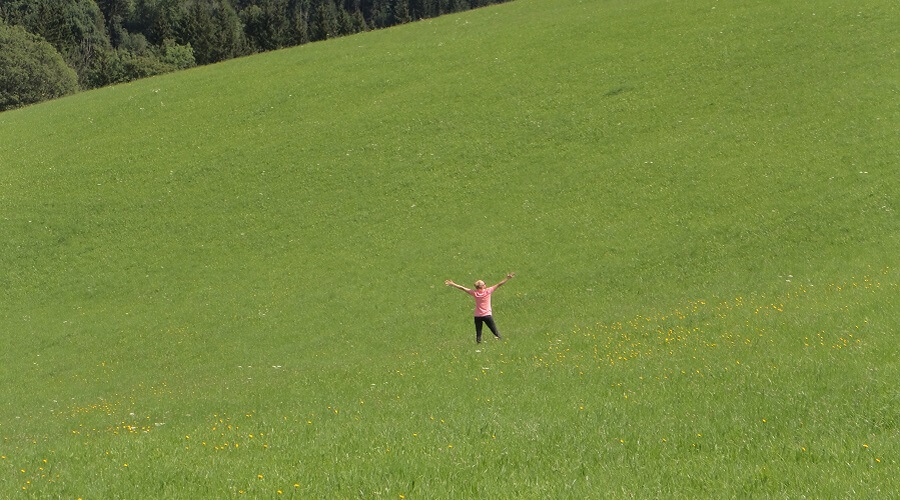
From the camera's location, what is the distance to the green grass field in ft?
39.4

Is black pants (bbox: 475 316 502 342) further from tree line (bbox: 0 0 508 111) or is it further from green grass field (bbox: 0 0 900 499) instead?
tree line (bbox: 0 0 508 111)

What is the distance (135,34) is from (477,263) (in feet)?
531

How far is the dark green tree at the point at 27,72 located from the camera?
97312mm

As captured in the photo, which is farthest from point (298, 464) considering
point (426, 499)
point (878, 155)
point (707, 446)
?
point (878, 155)

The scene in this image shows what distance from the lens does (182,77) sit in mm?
63156

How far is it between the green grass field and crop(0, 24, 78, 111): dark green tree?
39.6 m

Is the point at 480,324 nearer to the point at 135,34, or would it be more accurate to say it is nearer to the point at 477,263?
the point at 477,263

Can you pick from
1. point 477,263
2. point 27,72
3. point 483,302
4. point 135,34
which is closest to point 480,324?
point 483,302

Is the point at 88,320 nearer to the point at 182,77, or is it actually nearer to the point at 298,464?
the point at 298,464

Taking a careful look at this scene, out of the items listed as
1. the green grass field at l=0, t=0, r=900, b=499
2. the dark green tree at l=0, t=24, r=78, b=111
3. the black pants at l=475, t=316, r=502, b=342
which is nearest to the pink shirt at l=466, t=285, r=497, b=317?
the black pants at l=475, t=316, r=502, b=342

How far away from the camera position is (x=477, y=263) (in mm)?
33531

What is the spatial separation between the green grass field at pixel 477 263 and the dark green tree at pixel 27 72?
130ft

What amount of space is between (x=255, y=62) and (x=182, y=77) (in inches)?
205

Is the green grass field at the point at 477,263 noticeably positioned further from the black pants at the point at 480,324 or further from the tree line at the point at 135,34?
the tree line at the point at 135,34
